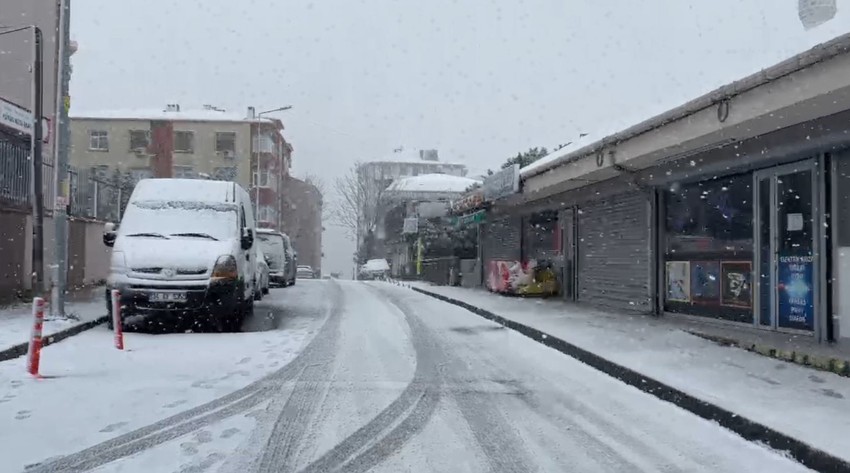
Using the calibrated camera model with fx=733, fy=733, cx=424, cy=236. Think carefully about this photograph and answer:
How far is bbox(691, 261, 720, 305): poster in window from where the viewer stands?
470 inches

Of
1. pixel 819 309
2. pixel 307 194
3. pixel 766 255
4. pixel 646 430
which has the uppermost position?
pixel 307 194

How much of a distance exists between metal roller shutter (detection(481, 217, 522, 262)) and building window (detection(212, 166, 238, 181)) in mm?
22806

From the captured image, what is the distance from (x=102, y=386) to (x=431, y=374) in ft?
10.8

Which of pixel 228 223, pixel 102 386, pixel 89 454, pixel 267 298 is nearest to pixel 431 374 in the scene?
pixel 102 386

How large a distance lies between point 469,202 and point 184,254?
48.8ft

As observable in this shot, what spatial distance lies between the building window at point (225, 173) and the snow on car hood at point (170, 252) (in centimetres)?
3433

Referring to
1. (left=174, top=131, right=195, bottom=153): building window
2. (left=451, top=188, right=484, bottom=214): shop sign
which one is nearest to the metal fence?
(left=451, top=188, right=484, bottom=214): shop sign

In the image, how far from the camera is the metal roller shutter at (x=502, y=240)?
22.8 meters

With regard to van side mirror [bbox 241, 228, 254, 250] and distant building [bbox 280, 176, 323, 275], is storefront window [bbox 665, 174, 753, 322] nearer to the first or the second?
van side mirror [bbox 241, 228, 254, 250]

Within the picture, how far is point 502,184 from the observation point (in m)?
19.4

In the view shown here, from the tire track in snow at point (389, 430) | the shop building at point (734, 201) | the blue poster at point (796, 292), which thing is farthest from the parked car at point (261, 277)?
the blue poster at point (796, 292)

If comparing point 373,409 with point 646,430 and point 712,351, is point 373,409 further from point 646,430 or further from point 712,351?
point 712,351

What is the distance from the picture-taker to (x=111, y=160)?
52.3 meters

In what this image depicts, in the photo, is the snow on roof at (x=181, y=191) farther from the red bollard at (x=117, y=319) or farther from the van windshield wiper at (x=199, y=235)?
the red bollard at (x=117, y=319)
